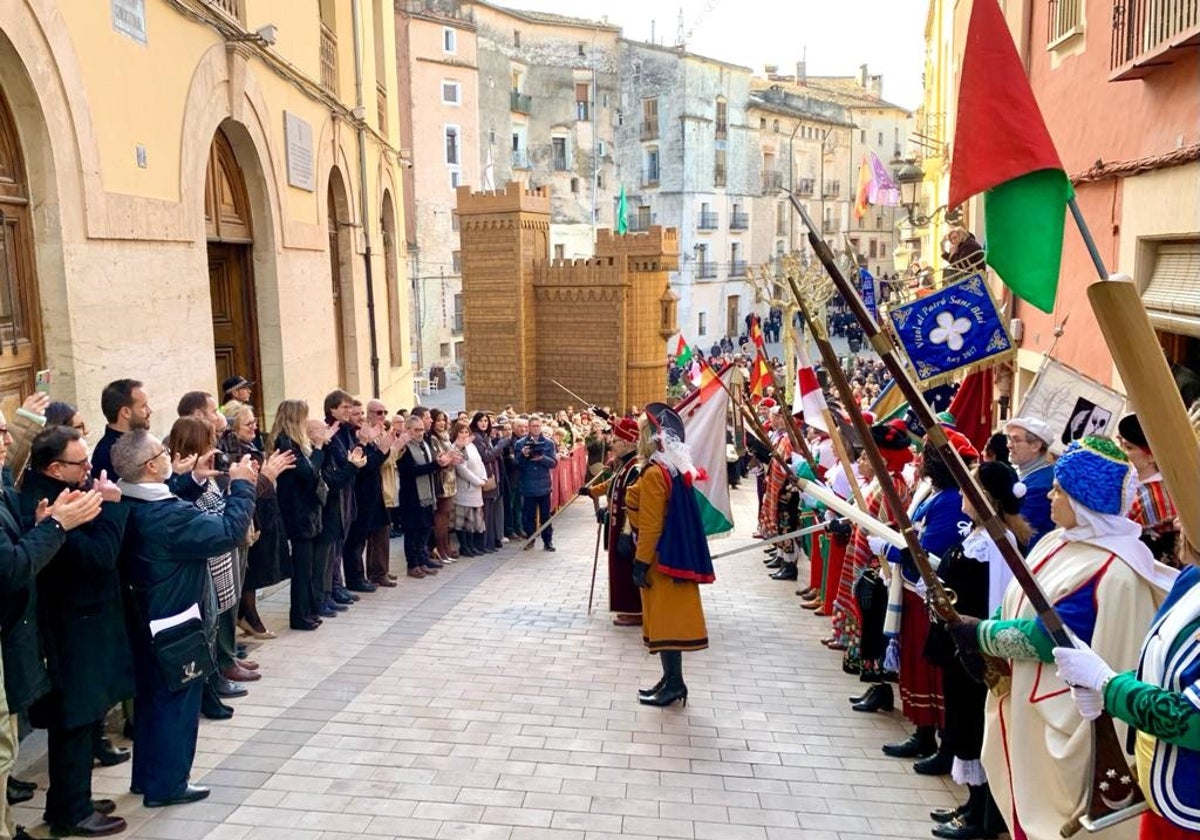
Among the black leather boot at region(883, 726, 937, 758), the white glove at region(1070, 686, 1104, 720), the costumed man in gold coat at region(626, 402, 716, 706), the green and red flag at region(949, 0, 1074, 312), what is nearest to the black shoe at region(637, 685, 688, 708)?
the costumed man in gold coat at region(626, 402, 716, 706)

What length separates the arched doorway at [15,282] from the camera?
20.5ft

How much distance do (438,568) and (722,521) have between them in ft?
12.0

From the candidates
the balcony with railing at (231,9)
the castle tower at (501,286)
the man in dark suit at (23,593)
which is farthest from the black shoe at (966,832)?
the castle tower at (501,286)

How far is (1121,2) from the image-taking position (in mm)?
6445

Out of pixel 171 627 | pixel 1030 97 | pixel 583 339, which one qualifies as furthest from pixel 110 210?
pixel 583 339

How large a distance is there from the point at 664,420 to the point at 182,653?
3343mm

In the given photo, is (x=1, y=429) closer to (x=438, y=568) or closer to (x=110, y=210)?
(x=110, y=210)

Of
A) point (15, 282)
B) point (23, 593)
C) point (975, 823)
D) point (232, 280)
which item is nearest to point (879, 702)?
point (975, 823)

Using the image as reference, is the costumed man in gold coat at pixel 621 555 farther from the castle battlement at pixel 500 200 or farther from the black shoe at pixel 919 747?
the castle battlement at pixel 500 200

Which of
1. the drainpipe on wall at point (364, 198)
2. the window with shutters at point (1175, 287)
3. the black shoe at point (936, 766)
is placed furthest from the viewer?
the drainpipe on wall at point (364, 198)

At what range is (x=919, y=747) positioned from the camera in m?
5.20

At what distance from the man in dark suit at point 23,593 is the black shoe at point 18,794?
49cm

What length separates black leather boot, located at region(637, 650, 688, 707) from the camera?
5910 millimetres

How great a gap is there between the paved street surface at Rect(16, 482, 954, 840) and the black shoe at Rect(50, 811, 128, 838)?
10 cm
